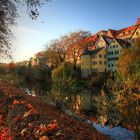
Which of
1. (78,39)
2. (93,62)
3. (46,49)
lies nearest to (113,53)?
(93,62)

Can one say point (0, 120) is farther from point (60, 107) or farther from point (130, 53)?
point (130, 53)

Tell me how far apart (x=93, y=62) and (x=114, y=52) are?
270 inches

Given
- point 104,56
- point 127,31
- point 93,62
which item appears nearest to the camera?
point 104,56

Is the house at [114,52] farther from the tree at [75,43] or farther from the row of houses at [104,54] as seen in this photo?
the tree at [75,43]

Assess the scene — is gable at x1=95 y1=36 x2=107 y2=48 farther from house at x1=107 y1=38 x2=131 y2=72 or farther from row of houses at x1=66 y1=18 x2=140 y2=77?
house at x1=107 y1=38 x2=131 y2=72

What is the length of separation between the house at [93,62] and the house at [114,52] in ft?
4.62

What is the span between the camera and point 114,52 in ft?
201

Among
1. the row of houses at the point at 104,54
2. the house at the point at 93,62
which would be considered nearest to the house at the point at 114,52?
the row of houses at the point at 104,54

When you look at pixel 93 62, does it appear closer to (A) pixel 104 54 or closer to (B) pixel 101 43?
(A) pixel 104 54

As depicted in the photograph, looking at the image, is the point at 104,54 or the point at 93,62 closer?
the point at 104,54

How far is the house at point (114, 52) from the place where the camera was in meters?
59.3

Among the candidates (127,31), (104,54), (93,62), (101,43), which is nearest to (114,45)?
(104,54)

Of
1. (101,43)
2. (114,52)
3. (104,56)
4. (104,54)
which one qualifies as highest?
(101,43)

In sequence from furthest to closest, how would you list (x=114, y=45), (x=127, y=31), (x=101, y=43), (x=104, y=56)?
(x=101, y=43) < (x=127, y=31) < (x=104, y=56) < (x=114, y=45)
